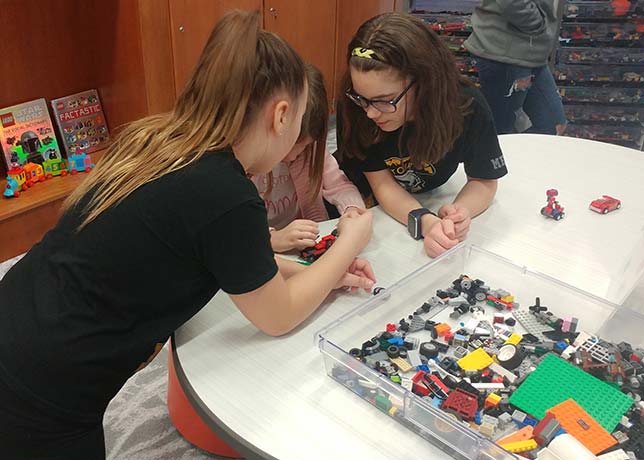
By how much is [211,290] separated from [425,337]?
346mm

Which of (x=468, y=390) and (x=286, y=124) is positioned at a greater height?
(x=286, y=124)

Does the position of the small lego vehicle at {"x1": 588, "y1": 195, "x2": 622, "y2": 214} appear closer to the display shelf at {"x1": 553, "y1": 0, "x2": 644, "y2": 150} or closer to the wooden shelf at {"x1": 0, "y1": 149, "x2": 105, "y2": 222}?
the wooden shelf at {"x1": 0, "y1": 149, "x2": 105, "y2": 222}

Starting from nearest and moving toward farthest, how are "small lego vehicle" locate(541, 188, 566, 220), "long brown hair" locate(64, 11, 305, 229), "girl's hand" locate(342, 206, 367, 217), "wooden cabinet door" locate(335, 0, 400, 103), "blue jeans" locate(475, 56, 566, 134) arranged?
"long brown hair" locate(64, 11, 305, 229) < "girl's hand" locate(342, 206, 367, 217) < "small lego vehicle" locate(541, 188, 566, 220) < "blue jeans" locate(475, 56, 566, 134) < "wooden cabinet door" locate(335, 0, 400, 103)

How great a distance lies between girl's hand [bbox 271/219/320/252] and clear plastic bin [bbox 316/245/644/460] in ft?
0.74

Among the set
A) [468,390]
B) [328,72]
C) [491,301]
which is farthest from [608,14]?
[468,390]

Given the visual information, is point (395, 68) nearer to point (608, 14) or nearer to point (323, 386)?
point (323, 386)

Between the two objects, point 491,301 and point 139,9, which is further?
point 139,9

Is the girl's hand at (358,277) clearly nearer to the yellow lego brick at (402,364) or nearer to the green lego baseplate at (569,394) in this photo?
the yellow lego brick at (402,364)

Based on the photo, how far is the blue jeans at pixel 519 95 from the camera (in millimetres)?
2488

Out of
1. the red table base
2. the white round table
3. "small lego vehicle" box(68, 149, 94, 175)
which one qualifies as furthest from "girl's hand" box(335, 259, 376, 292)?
"small lego vehicle" box(68, 149, 94, 175)

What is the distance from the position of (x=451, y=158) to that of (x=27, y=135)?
5.76 feet

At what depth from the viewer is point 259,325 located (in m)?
0.95

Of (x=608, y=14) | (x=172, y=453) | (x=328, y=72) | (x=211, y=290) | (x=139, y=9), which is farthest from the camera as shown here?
(x=328, y=72)

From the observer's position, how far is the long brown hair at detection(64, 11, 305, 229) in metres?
0.87
